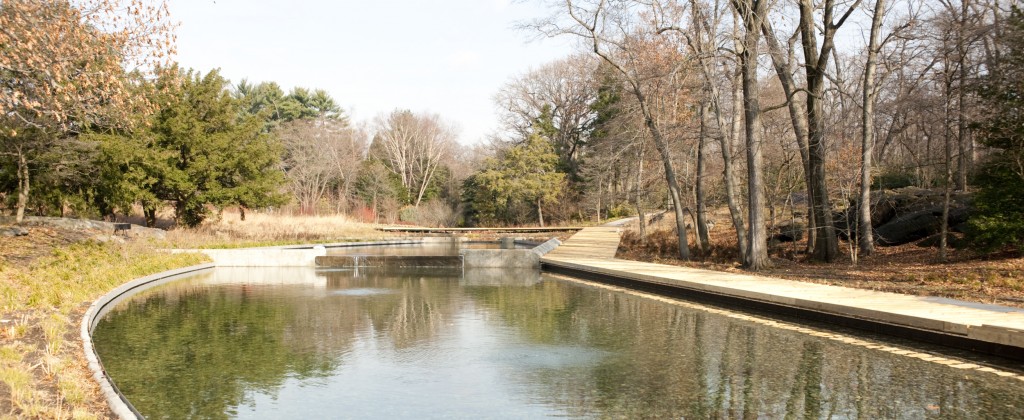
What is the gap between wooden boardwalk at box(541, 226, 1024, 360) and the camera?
7.95m

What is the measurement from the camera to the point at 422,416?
5.76 meters

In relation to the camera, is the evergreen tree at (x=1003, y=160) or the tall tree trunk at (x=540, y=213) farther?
the tall tree trunk at (x=540, y=213)

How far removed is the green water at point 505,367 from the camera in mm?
6035

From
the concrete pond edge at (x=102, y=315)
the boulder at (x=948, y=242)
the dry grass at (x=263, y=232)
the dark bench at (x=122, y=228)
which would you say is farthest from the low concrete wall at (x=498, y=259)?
the dark bench at (x=122, y=228)

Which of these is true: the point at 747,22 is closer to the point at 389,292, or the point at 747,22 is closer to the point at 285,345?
the point at 389,292

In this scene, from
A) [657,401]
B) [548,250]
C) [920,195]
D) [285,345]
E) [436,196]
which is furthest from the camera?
[436,196]

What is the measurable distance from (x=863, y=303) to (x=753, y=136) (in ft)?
25.3

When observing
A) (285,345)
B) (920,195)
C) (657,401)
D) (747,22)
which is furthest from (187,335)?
(920,195)

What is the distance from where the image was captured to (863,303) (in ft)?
33.4

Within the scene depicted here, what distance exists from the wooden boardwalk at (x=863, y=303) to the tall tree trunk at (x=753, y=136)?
1374 mm

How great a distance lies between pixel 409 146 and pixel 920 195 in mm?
46687

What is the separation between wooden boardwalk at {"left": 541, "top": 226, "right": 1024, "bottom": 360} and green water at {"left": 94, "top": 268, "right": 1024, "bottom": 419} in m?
0.93

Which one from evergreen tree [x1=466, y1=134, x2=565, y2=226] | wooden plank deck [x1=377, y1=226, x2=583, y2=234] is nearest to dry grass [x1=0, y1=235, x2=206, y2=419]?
wooden plank deck [x1=377, y1=226, x2=583, y2=234]

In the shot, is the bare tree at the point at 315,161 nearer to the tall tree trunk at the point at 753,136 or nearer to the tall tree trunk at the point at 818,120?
the tall tree trunk at the point at 753,136
